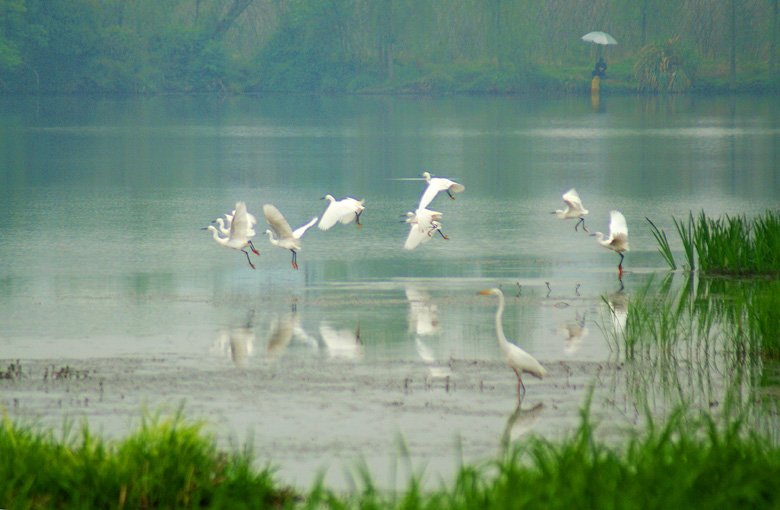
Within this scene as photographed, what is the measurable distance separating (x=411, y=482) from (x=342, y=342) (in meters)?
3.92

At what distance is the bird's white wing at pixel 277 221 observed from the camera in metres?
10.2

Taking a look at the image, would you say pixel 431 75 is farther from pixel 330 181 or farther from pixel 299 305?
pixel 299 305

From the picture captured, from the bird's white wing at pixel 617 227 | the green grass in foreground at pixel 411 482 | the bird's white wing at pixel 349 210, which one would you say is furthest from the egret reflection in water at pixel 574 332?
the green grass in foreground at pixel 411 482

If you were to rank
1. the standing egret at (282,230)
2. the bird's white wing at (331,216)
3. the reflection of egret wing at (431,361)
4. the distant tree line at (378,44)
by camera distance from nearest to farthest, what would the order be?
1. the reflection of egret wing at (431,361)
2. the standing egret at (282,230)
3. the bird's white wing at (331,216)
4. the distant tree line at (378,44)

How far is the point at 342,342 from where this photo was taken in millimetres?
8164

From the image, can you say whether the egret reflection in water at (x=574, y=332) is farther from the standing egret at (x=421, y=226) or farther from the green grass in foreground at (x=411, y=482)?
the green grass in foreground at (x=411, y=482)

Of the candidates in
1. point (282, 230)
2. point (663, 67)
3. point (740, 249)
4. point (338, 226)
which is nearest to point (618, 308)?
point (740, 249)

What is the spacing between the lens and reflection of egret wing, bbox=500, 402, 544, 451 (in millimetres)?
5891

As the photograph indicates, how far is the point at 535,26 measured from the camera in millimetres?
73688

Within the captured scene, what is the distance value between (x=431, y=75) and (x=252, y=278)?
6028cm

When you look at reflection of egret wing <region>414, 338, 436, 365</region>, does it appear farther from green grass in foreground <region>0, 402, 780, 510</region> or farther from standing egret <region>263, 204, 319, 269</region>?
green grass in foreground <region>0, 402, 780, 510</region>

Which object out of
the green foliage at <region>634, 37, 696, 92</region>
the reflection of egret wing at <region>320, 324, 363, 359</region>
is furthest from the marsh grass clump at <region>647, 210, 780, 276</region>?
the green foliage at <region>634, 37, 696, 92</region>

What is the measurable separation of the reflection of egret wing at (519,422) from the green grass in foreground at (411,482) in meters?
1.27

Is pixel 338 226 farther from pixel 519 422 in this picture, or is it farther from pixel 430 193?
pixel 519 422
